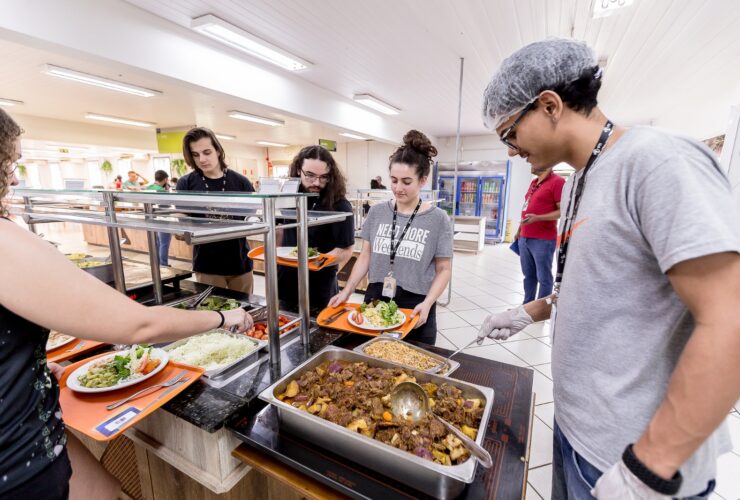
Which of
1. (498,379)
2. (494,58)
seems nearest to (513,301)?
(494,58)

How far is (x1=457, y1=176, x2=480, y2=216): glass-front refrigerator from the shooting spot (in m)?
10.0

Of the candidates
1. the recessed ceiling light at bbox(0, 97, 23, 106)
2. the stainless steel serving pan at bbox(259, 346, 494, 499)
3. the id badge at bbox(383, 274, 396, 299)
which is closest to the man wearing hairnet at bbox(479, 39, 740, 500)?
the stainless steel serving pan at bbox(259, 346, 494, 499)

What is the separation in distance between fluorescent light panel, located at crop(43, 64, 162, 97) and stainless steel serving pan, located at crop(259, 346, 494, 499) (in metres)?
6.03

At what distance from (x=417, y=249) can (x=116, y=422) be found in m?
1.38

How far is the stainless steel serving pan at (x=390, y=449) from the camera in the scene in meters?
0.77

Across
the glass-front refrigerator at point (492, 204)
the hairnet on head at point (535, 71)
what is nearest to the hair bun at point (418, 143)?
the hairnet on head at point (535, 71)

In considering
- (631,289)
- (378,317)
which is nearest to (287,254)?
(378,317)

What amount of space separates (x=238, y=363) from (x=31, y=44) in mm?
3718

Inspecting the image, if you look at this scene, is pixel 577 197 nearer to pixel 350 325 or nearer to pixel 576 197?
pixel 576 197

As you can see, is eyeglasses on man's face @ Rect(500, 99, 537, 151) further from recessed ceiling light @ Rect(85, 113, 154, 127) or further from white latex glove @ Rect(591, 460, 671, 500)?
recessed ceiling light @ Rect(85, 113, 154, 127)

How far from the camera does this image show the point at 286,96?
5.37m

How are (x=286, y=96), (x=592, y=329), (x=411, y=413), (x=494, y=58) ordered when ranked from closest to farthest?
1. (x=592, y=329)
2. (x=411, y=413)
3. (x=494, y=58)
4. (x=286, y=96)

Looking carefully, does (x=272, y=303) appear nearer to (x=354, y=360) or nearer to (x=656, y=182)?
(x=354, y=360)

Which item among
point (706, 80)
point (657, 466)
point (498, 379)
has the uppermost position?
point (706, 80)
